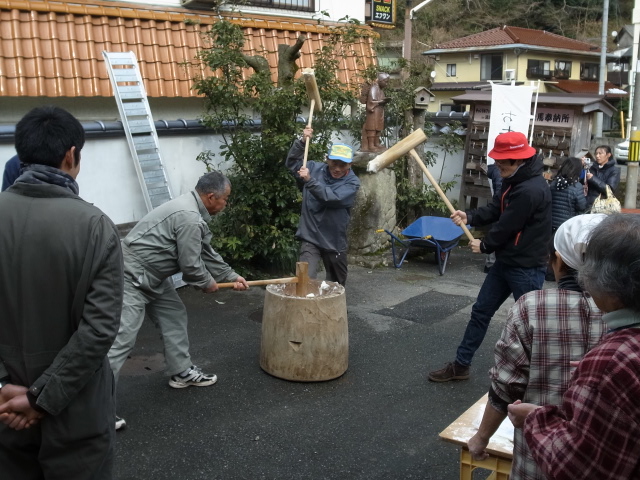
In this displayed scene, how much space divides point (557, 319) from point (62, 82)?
6356 millimetres

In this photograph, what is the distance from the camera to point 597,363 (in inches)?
65.7

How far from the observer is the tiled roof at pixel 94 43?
6828 mm

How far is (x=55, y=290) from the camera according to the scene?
2.37 m

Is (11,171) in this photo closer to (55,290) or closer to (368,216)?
(55,290)

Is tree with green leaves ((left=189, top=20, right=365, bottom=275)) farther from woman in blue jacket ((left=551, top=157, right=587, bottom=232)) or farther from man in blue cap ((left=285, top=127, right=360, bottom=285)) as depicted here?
woman in blue jacket ((left=551, top=157, right=587, bottom=232))

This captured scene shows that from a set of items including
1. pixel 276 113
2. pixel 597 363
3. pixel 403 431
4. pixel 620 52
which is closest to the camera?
pixel 597 363

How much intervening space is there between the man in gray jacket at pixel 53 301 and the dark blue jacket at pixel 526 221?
312cm

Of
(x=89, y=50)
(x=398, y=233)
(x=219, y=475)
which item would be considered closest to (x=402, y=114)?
(x=398, y=233)

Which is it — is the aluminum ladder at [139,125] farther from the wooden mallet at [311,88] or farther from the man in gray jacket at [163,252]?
the man in gray jacket at [163,252]

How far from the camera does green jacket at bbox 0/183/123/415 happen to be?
234 centimetres

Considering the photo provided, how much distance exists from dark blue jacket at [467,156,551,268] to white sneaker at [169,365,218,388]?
248 cm

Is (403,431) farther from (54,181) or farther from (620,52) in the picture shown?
(620,52)

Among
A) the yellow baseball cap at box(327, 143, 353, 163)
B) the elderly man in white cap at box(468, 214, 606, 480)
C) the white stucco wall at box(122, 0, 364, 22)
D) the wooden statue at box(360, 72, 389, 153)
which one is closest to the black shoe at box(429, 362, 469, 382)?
the yellow baseball cap at box(327, 143, 353, 163)

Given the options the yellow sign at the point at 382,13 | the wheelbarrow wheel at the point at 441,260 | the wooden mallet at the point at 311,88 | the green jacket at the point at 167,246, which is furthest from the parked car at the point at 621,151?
the green jacket at the point at 167,246
